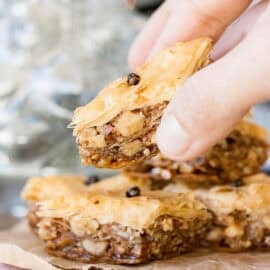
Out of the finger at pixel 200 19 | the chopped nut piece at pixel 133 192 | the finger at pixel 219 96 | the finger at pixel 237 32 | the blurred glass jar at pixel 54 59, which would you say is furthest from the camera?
the blurred glass jar at pixel 54 59

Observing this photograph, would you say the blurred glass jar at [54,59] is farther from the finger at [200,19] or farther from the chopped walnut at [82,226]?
the chopped walnut at [82,226]

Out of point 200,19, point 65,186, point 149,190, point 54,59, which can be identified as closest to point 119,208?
point 149,190

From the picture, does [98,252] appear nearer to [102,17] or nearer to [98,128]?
[98,128]

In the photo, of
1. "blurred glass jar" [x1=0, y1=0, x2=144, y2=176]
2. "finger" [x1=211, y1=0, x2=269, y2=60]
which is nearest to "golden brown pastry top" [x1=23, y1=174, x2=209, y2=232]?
"finger" [x1=211, y1=0, x2=269, y2=60]

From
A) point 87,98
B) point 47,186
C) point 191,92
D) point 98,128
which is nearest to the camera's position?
point 191,92

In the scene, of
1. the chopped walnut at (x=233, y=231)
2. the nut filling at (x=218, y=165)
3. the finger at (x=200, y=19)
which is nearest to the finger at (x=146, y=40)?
the finger at (x=200, y=19)

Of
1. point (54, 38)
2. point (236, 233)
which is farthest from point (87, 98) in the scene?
point (236, 233)

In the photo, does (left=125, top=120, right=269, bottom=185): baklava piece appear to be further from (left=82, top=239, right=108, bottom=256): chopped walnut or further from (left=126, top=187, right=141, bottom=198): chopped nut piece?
(left=82, top=239, right=108, bottom=256): chopped walnut
